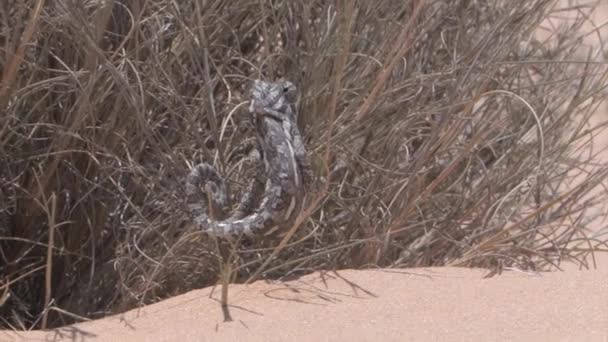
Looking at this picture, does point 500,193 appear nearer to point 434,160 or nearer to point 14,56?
point 434,160

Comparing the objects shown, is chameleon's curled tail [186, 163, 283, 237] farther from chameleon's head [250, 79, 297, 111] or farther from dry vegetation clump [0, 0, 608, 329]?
chameleon's head [250, 79, 297, 111]

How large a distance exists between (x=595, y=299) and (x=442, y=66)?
127 centimetres

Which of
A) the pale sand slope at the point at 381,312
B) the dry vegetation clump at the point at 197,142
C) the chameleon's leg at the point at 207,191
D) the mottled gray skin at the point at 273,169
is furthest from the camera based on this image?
the dry vegetation clump at the point at 197,142

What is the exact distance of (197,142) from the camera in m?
3.58

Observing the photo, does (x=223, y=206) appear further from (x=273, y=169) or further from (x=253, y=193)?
(x=273, y=169)

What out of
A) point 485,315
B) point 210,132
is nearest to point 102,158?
point 210,132

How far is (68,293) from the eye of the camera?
11.7 feet

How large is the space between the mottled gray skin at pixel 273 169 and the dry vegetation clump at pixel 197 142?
0.36 ft

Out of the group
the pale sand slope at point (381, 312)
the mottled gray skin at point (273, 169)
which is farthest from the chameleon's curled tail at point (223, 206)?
the pale sand slope at point (381, 312)

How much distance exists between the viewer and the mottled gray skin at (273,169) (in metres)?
2.98

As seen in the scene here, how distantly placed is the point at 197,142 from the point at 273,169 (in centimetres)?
63

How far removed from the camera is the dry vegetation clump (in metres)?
3.37

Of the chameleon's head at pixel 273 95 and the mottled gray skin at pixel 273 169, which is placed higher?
the chameleon's head at pixel 273 95

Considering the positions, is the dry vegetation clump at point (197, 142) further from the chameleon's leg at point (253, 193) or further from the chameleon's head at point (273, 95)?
the chameleon's head at point (273, 95)
